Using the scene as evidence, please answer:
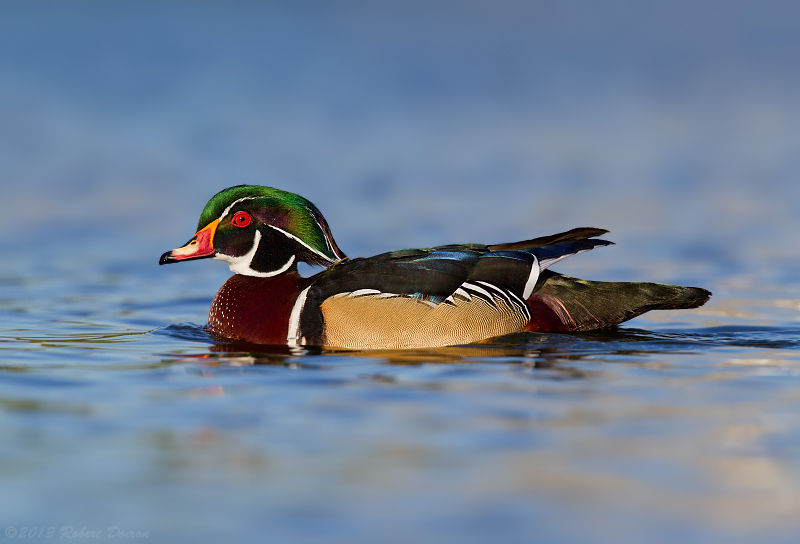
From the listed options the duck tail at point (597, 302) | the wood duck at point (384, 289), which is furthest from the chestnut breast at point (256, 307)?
the duck tail at point (597, 302)

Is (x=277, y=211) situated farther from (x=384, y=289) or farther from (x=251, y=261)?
(x=384, y=289)


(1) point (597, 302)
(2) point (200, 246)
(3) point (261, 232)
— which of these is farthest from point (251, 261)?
(1) point (597, 302)

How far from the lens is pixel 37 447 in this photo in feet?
14.3

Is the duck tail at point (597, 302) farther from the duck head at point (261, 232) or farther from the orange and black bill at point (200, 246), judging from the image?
the orange and black bill at point (200, 246)

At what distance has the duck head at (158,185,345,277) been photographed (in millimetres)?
7395

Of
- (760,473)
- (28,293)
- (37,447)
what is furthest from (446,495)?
(28,293)

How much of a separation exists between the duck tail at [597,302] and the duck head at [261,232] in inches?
55.9

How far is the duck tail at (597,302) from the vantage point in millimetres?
7172

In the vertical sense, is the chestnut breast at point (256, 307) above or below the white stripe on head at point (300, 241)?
below

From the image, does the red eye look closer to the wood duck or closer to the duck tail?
the wood duck

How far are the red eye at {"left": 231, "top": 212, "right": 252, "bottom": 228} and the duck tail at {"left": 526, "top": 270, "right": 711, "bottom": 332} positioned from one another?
1938mm

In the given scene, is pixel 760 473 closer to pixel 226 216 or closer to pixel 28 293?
pixel 226 216

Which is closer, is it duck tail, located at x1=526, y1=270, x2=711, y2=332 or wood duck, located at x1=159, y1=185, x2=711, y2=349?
wood duck, located at x1=159, y1=185, x2=711, y2=349

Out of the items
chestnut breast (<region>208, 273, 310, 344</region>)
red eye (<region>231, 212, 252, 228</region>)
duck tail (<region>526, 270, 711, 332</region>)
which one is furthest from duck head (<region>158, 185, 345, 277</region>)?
duck tail (<region>526, 270, 711, 332</region>)
